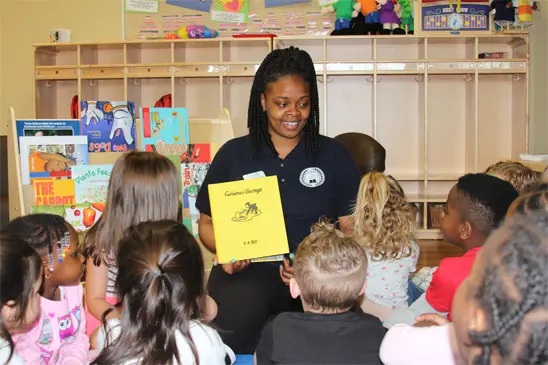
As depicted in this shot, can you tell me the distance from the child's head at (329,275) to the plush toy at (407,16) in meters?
5.18

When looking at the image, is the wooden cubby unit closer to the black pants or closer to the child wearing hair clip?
the black pants

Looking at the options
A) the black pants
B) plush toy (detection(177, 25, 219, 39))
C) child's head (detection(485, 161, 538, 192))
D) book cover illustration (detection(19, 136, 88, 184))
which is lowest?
the black pants

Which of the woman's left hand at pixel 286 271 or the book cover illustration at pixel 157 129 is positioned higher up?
the book cover illustration at pixel 157 129

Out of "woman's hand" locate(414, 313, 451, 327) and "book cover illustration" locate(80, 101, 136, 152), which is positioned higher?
"book cover illustration" locate(80, 101, 136, 152)

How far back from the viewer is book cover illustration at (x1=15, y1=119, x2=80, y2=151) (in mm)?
3400

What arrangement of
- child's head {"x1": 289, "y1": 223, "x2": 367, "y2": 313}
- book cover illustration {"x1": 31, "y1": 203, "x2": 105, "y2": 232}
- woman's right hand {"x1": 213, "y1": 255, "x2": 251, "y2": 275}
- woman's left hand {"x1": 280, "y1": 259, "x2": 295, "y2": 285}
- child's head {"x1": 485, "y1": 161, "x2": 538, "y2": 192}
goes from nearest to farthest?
child's head {"x1": 289, "y1": 223, "x2": 367, "y2": 313} → woman's left hand {"x1": 280, "y1": 259, "x2": 295, "y2": 285} → woman's right hand {"x1": 213, "y1": 255, "x2": 251, "y2": 275} → child's head {"x1": 485, "y1": 161, "x2": 538, "y2": 192} → book cover illustration {"x1": 31, "y1": 203, "x2": 105, "y2": 232}

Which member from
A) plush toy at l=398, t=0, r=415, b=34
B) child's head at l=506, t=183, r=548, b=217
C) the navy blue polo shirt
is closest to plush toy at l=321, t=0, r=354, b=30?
plush toy at l=398, t=0, r=415, b=34

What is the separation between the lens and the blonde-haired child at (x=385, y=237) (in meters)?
2.47

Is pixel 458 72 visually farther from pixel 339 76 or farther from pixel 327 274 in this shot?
pixel 327 274

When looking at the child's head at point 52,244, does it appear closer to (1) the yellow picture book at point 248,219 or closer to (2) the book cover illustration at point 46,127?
(1) the yellow picture book at point 248,219

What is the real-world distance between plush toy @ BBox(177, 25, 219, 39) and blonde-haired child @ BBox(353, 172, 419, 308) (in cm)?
438

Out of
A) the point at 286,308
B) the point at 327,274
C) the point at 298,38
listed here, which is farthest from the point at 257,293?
the point at 298,38

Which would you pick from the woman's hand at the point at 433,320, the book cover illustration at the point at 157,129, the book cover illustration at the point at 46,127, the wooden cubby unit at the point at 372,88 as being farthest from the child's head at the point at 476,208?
the wooden cubby unit at the point at 372,88

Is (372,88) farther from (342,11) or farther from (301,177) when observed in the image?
(301,177)
